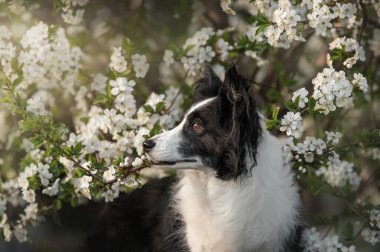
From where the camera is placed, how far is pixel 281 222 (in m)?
3.74

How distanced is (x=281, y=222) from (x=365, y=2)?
1.89 meters

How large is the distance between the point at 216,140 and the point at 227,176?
0.24m

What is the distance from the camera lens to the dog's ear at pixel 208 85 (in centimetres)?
394

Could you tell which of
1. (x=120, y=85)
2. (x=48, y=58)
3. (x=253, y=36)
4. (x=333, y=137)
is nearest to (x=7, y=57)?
(x=48, y=58)

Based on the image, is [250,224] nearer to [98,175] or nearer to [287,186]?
[287,186]

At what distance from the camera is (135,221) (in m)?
4.64

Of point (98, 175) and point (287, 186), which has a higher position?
point (98, 175)

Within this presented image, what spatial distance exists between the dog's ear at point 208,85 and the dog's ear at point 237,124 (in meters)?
0.37

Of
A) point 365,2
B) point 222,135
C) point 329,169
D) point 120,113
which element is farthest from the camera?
point 329,169

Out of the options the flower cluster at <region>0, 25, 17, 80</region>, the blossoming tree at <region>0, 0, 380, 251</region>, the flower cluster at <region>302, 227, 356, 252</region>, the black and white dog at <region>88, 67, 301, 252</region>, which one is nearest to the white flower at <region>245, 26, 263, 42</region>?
the blossoming tree at <region>0, 0, 380, 251</region>

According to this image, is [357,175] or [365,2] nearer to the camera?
[365,2]

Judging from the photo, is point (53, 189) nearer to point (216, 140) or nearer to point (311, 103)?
point (216, 140)

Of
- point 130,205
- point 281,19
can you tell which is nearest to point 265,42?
point 281,19

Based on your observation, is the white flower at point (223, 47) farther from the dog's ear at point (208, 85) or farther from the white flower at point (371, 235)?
the white flower at point (371, 235)
